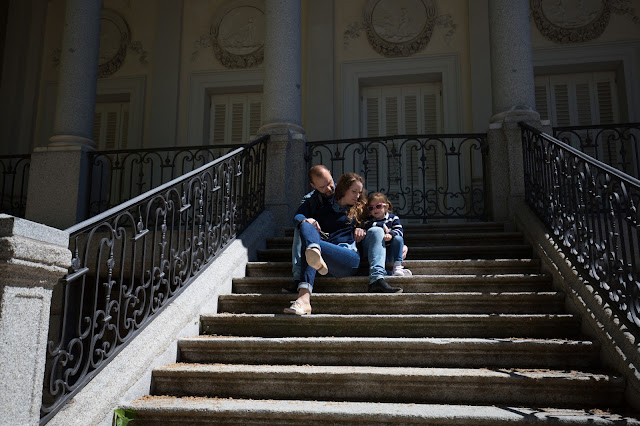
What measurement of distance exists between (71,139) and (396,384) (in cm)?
579

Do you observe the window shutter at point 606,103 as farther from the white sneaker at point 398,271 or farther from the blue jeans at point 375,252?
the blue jeans at point 375,252

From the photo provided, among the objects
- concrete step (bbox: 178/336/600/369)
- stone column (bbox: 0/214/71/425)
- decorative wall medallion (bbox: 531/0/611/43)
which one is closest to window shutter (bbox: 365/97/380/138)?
decorative wall medallion (bbox: 531/0/611/43)

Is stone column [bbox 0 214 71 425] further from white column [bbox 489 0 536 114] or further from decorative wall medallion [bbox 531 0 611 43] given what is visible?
decorative wall medallion [bbox 531 0 611 43]

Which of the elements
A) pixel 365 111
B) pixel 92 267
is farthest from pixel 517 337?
pixel 365 111

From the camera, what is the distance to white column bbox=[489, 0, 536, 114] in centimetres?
653

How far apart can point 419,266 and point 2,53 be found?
29.1 feet

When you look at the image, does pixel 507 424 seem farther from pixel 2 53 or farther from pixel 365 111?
pixel 2 53

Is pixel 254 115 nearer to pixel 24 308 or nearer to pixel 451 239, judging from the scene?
pixel 451 239

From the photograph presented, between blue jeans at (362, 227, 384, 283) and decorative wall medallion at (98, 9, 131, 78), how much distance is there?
24.1ft

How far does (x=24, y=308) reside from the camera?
8.48 ft

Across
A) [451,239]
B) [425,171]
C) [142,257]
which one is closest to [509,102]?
[451,239]

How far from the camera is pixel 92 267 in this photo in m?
7.25

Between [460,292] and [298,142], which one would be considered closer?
[460,292]

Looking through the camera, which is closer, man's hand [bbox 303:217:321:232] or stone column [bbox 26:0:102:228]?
man's hand [bbox 303:217:321:232]
